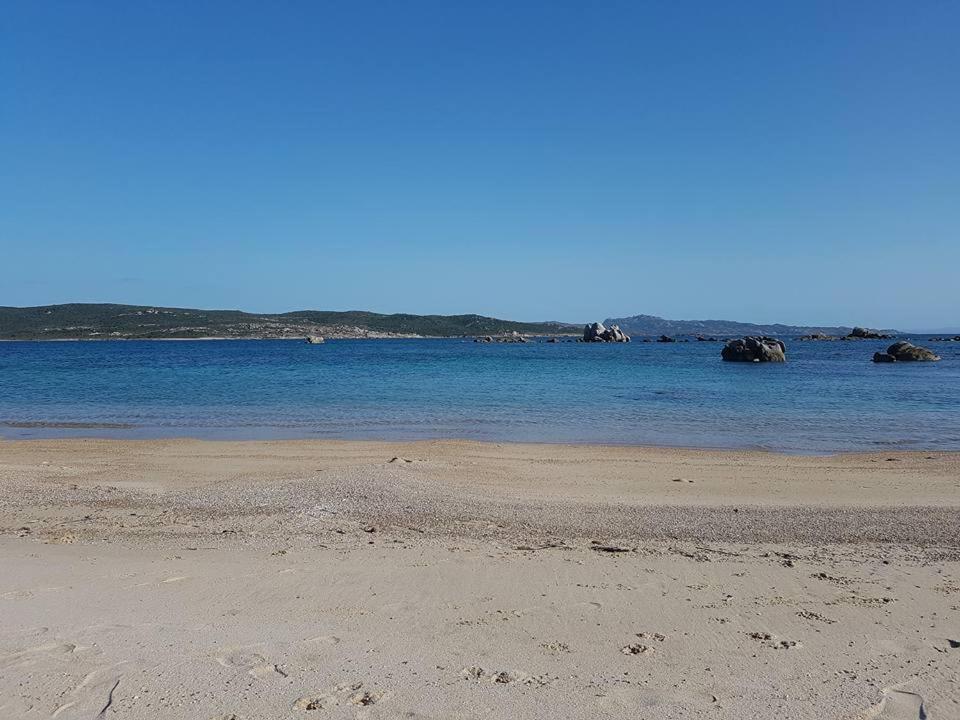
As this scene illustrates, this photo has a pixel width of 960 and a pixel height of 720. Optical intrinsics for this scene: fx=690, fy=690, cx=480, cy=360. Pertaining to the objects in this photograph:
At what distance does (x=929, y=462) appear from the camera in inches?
601

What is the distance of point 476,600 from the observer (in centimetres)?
630

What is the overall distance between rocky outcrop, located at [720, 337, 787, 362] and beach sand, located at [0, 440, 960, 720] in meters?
51.7

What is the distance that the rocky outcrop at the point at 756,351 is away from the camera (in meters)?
60.8

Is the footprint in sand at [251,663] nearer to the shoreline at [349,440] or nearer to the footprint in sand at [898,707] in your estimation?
the footprint in sand at [898,707]

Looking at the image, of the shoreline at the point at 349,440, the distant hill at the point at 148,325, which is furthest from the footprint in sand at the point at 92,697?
the distant hill at the point at 148,325

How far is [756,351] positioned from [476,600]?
199 feet

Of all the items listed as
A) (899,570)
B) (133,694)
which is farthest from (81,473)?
(899,570)

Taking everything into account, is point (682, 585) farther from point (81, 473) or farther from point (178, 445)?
point (178, 445)

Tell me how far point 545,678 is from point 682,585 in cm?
246

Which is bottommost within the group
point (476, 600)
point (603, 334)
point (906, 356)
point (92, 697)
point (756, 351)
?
point (476, 600)

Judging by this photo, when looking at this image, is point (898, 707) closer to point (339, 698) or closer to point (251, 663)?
point (339, 698)

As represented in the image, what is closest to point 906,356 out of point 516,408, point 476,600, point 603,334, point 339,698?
point 516,408

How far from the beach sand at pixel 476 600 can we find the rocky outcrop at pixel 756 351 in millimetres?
51663

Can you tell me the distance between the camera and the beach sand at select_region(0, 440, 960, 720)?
4527mm
